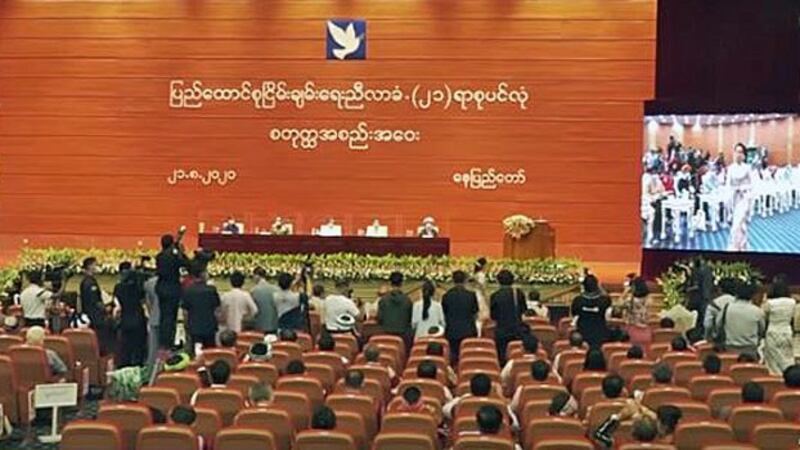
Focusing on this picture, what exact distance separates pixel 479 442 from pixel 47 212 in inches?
786

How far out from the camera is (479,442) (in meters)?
7.00

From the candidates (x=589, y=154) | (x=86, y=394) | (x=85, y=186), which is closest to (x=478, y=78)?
(x=589, y=154)

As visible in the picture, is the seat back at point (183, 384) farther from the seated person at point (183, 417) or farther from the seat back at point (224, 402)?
the seated person at point (183, 417)

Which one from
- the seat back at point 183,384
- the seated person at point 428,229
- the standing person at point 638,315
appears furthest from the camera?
the seated person at point 428,229

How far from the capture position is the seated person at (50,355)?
10.9 metres

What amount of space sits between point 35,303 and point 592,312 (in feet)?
19.5

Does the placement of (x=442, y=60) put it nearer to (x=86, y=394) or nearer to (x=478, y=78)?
(x=478, y=78)

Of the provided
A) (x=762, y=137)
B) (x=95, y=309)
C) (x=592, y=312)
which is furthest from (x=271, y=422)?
(x=762, y=137)

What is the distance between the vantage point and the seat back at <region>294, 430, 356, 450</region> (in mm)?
7082

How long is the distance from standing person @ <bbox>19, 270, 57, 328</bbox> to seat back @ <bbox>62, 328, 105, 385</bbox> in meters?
1.07

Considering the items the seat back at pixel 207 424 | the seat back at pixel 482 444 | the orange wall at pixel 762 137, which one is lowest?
the seat back at pixel 207 424

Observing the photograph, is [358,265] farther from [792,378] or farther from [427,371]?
[792,378]

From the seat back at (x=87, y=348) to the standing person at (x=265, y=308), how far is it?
179 centimetres

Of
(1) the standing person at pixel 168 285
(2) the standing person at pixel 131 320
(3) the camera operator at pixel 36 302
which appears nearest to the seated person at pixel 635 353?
(1) the standing person at pixel 168 285
